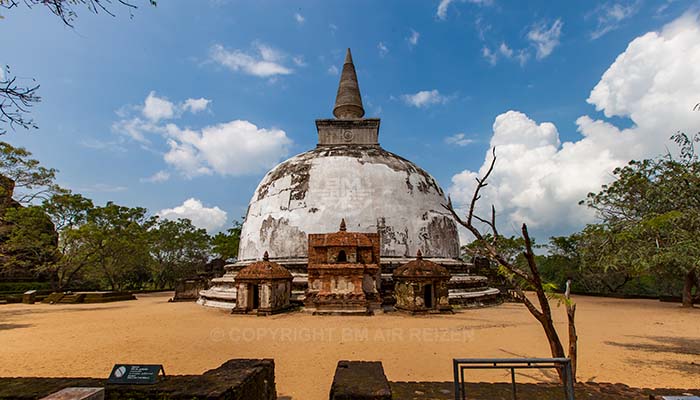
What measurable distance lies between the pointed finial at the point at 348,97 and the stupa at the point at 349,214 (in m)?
4.08

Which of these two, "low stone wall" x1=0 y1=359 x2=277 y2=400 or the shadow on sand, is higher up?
"low stone wall" x1=0 y1=359 x2=277 y2=400

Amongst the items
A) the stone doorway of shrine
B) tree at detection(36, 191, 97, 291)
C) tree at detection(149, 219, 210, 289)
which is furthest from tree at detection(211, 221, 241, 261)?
the stone doorway of shrine

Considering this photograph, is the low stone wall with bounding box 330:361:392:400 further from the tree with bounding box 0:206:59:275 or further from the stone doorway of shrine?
the tree with bounding box 0:206:59:275

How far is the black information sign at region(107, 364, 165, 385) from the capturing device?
354cm

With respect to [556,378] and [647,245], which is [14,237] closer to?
[556,378]

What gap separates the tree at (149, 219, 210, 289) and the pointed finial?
17.8m

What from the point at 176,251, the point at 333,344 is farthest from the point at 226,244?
the point at 333,344

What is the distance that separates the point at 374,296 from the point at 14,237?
19.5m

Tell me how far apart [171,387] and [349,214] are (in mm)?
13277

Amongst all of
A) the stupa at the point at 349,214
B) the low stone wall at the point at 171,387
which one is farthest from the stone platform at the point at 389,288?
the low stone wall at the point at 171,387

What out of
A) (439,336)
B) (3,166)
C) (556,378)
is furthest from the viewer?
(3,166)

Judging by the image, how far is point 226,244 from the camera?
102 feet

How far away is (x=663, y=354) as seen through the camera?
7.50 meters

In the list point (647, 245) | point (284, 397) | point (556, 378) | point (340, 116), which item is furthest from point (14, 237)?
point (647, 245)
